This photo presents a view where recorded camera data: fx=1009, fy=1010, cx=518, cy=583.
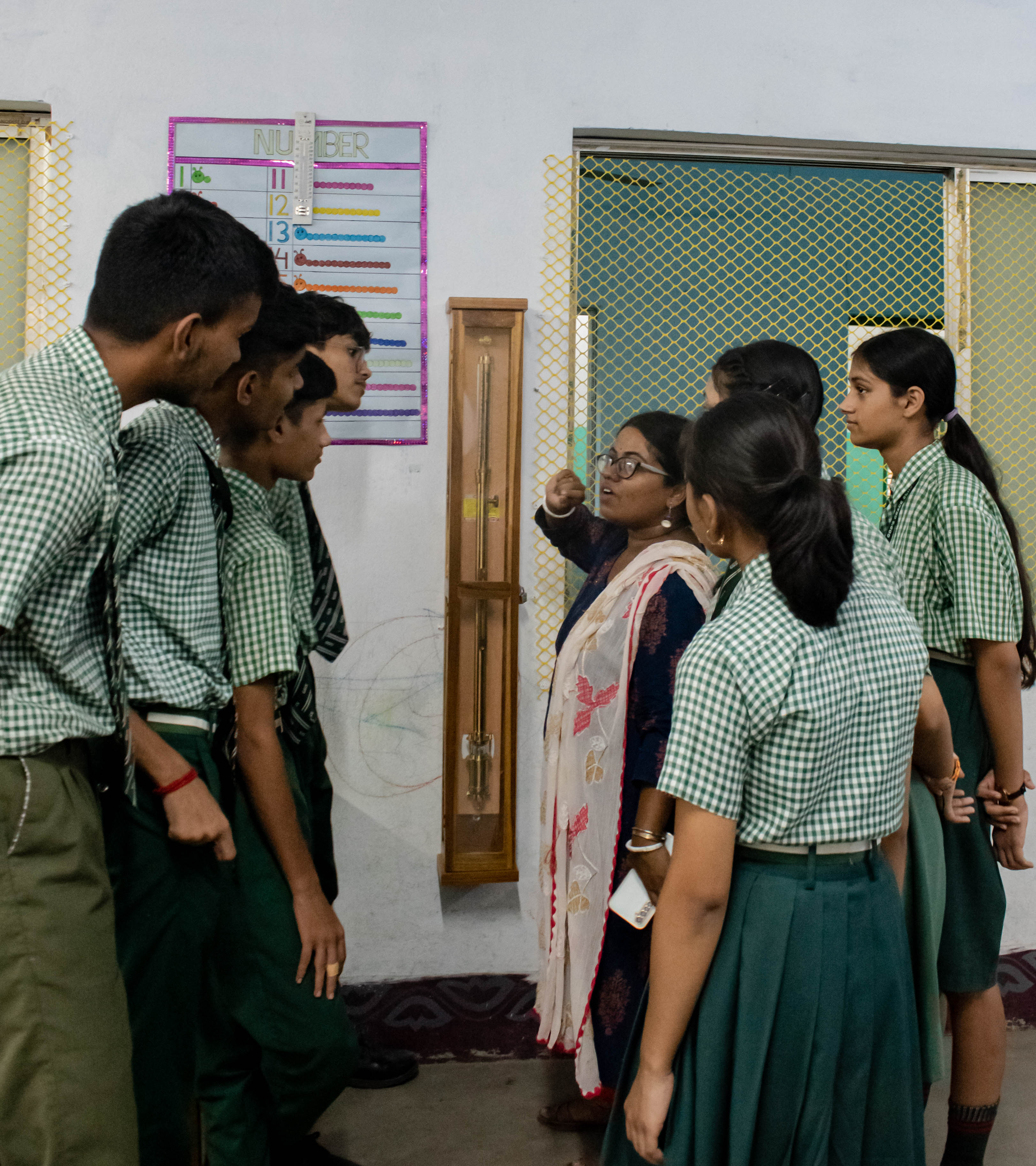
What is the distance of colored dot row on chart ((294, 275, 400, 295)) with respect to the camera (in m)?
2.62

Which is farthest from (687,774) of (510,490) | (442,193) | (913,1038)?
(442,193)

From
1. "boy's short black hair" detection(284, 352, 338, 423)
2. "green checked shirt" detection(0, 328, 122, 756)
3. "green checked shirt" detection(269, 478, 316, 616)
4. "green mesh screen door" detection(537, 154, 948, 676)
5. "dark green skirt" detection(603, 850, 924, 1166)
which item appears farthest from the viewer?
"green mesh screen door" detection(537, 154, 948, 676)

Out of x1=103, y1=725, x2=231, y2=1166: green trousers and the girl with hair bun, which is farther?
the girl with hair bun

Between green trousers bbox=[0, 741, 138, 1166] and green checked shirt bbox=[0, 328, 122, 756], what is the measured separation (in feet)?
0.22

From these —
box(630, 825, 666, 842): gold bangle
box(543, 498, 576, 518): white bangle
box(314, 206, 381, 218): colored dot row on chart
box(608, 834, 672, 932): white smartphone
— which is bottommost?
box(608, 834, 672, 932): white smartphone

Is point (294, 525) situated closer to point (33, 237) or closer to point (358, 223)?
point (358, 223)

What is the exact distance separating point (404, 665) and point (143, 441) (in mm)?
1395

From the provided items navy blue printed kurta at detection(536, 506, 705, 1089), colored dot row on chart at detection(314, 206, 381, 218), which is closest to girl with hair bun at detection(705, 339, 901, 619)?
navy blue printed kurta at detection(536, 506, 705, 1089)

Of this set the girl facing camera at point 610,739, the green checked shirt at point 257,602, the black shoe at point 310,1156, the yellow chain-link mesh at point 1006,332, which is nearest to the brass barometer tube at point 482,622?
the girl facing camera at point 610,739

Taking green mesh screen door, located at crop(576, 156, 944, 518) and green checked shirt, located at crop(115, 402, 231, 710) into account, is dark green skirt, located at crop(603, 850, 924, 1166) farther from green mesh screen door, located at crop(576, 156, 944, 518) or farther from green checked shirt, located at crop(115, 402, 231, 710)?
green mesh screen door, located at crop(576, 156, 944, 518)

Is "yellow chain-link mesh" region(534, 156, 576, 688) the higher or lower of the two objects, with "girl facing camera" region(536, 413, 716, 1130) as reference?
higher

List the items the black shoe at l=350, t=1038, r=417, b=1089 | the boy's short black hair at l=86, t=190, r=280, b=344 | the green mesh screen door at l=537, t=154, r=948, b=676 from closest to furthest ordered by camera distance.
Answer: the boy's short black hair at l=86, t=190, r=280, b=344
the black shoe at l=350, t=1038, r=417, b=1089
the green mesh screen door at l=537, t=154, r=948, b=676

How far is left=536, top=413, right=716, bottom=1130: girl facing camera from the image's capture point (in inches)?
76.0

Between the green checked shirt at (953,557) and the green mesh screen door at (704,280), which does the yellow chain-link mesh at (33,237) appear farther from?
the green checked shirt at (953,557)
